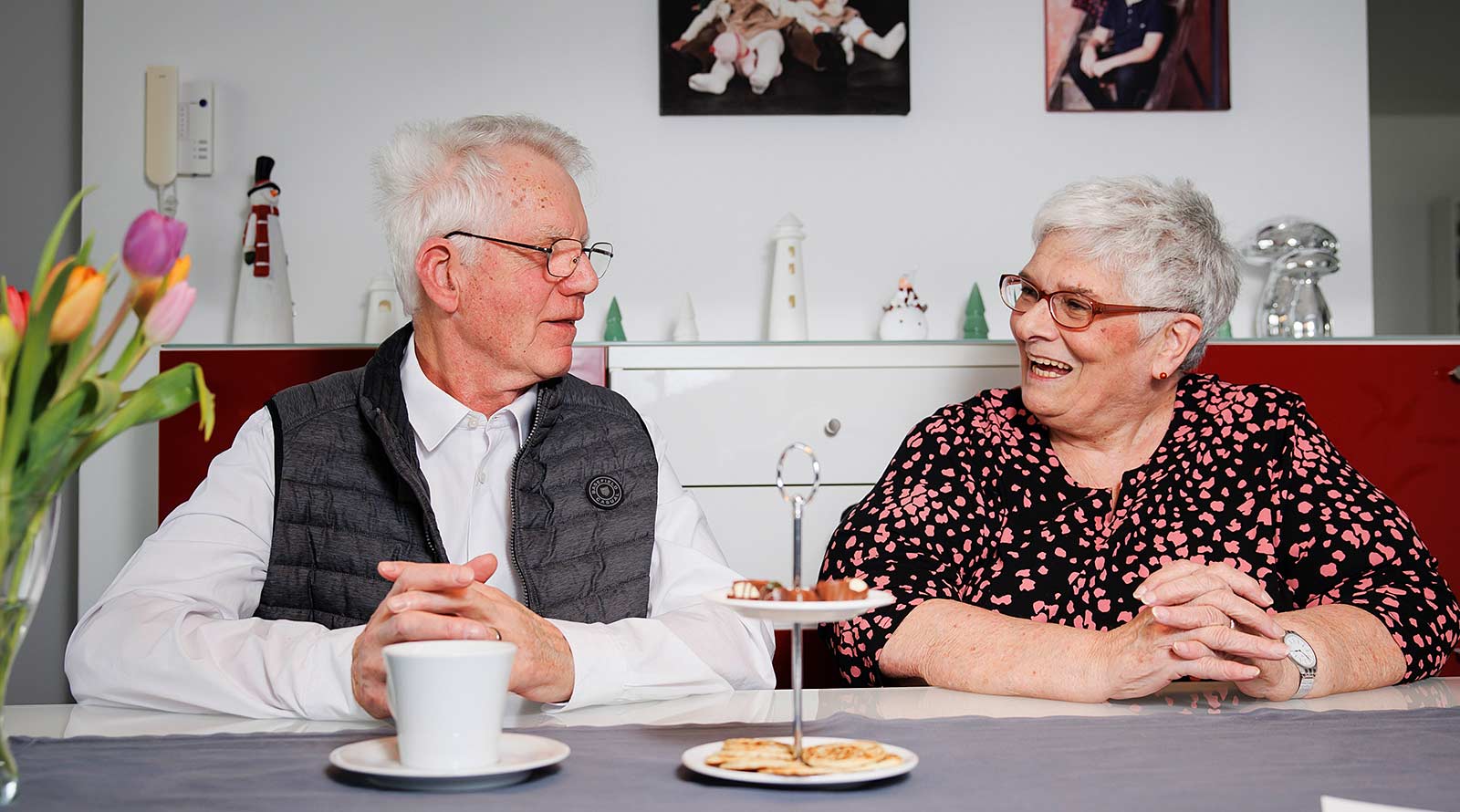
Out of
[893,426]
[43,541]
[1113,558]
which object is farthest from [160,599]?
[893,426]

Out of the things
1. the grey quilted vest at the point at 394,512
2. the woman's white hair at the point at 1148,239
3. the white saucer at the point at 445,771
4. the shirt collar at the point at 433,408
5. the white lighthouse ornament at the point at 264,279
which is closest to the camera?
the white saucer at the point at 445,771

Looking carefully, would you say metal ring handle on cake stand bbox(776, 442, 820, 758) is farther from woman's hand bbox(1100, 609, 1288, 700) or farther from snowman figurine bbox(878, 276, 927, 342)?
snowman figurine bbox(878, 276, 927, 342)

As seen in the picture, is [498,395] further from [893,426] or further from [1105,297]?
[893,426]

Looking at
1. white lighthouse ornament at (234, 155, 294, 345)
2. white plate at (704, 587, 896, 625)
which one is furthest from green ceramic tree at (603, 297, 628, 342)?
white plate at (704, 587, 896, 625)

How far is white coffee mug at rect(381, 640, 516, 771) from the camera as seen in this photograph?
86 cm

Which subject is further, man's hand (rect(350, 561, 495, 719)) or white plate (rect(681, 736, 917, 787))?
man's hand (rect(350, 561, 495, 719))

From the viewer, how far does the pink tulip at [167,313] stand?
782 mm

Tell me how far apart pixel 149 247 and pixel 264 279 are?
93.0 inches

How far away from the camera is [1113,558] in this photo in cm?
172

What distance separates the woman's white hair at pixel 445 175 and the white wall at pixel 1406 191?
6.69 metres

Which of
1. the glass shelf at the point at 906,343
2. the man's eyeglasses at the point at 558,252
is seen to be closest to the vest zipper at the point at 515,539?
the man's eyeglasses at the point at 558,252

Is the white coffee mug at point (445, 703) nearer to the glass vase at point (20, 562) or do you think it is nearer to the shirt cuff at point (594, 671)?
the glass vase at point (20, 562)

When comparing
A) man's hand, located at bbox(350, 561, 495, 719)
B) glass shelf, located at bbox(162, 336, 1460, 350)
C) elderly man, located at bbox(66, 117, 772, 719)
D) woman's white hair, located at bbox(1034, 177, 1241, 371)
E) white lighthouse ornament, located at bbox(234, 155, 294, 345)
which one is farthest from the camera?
white lighthouse ornament, located at bbox(234, 155, 294, 345)

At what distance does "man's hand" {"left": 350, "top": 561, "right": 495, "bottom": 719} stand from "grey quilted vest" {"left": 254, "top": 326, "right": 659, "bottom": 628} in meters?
0.43
